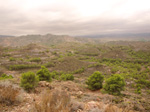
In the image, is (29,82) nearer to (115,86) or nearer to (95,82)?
(95,82)

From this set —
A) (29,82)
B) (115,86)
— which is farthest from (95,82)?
(29,82)

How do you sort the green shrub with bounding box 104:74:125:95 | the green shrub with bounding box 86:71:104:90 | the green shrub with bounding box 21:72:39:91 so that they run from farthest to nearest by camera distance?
1. the green shrub with bounding box 86:71:104:90
2. the green shrub with bounding box 104:74:125:95
3. the green shrub with bounding box 21:72:39:91

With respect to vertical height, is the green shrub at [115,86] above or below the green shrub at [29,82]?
below

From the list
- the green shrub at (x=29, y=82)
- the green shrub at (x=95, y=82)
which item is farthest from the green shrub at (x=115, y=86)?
the green shrub at (x=29, y=82)

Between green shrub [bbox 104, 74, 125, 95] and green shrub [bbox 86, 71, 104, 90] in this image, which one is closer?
green shrub [bbox 104, 74, 125, 95]

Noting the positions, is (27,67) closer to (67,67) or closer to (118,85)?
(67,67)

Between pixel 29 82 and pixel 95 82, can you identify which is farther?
pixel 95 82

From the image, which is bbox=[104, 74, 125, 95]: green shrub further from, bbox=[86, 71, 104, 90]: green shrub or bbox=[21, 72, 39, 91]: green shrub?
bbox=[21, 72, 39, 91]: green shrub

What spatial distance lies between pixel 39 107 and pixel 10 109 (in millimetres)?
1670

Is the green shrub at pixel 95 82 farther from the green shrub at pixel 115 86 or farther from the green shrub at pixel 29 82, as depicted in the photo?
the green shrub at pixel 29 82

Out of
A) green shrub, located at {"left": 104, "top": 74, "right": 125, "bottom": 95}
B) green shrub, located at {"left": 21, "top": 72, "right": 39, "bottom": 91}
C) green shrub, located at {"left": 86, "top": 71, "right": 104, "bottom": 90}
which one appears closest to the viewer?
green shrub, located at {"left": 21, "top": 72, "right": 39, "bottom": 91}

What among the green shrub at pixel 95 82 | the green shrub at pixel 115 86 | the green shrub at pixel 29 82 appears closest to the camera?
the green shrub at pixel 29 82

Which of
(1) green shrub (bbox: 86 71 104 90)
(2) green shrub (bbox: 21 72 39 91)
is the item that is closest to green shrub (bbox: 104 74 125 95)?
(1) green shrub (bbox: 86 71 104 90)

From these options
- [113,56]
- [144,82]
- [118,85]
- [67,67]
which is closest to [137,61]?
[113,56]
